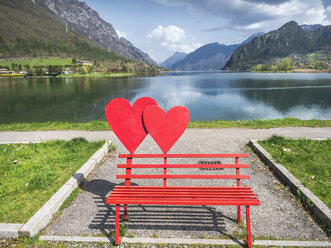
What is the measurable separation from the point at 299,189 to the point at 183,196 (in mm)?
3402

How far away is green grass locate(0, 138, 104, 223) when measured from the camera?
5.39 m

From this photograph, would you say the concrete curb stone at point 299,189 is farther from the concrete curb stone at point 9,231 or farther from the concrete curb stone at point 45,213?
the concrete curb stone at point 9,231

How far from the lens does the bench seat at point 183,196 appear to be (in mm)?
4227

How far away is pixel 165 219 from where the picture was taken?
509 centimetres

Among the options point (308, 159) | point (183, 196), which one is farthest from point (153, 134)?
point (308, 159)

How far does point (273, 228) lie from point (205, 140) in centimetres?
666

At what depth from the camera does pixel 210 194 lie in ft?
14.8

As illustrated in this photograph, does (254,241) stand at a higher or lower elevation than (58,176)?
lower

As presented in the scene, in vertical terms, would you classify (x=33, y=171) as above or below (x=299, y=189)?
above

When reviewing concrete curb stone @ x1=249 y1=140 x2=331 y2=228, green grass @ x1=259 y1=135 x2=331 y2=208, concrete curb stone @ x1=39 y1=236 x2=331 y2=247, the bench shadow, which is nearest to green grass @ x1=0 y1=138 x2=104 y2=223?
concrete curb stone @ x1=39 y1=236 x2=331 y2=247

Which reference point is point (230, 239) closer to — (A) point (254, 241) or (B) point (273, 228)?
(A) point (254, 241)

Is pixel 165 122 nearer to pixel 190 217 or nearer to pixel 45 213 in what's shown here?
pixel 190 217

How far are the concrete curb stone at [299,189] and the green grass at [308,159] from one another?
0.21 meters

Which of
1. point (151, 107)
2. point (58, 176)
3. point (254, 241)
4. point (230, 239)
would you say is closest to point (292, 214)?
point (254, 241)
